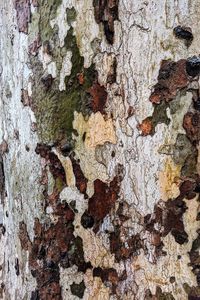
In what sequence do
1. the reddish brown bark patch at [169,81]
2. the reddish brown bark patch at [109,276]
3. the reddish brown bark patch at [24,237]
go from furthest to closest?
the reddish brown bark patch at [24,237] → the reddish brown bark patch at [109,276] → the reddish brown bark patch at [169,81]

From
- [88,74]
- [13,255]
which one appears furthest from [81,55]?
[13,255]

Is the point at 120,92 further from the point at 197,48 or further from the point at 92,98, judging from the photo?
the point at 197,48

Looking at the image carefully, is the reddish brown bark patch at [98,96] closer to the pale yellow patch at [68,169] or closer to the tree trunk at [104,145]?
the tree trunk at [104,145]

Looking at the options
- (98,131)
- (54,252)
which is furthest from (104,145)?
(54,252)

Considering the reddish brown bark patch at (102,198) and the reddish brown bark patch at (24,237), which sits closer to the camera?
the reddish brown bark patch at (102,198)

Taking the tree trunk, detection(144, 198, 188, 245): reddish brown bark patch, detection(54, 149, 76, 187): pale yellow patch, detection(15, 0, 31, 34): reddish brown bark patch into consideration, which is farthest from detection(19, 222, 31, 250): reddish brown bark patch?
detection(15, 0, 31, 34): reddish brown bark patch

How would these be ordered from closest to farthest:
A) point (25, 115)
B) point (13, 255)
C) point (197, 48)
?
point (197, 48), point (25, 115), point (13, 255)

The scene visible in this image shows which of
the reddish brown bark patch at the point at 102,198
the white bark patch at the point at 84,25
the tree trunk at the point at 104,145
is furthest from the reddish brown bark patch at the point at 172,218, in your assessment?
the white bark patch at the point at 84,25

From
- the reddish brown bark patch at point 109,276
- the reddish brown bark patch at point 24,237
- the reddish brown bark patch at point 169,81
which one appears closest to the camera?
the reddish brown bark patch at point 169,81
